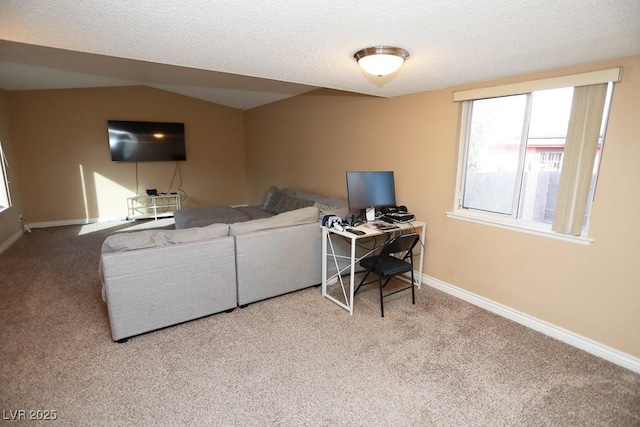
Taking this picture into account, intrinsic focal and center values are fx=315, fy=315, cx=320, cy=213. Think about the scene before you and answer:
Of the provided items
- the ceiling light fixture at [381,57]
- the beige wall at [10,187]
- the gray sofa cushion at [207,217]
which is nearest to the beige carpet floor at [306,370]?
the gray sofa cushion at [207,217]

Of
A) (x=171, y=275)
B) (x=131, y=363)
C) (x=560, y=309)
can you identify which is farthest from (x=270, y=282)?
(x=560, y=309)

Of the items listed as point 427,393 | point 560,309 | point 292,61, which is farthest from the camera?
point 560,309

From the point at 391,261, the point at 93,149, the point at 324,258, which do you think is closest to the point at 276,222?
the point at 324,258

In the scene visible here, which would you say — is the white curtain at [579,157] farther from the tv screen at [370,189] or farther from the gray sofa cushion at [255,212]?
the gray sofa cushion at [255,212]

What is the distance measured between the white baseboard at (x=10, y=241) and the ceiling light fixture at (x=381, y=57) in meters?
5.37

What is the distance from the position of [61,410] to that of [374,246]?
3.05 meters

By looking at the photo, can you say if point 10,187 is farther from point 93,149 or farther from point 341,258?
point 341,258

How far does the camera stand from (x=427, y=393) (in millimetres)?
1982

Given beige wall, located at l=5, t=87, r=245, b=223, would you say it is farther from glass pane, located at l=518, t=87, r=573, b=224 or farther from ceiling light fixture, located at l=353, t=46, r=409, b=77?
glass pane, located at l=518, t=87, r=573, b=224

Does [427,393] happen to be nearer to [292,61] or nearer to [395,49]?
[395,49]

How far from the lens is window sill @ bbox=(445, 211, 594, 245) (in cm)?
241

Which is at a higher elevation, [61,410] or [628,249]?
[628,249]

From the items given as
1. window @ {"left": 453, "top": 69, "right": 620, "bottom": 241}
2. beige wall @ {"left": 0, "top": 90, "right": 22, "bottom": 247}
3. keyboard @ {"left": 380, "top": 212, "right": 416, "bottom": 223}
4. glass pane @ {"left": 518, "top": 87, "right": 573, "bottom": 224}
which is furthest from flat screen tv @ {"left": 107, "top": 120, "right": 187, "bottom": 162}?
glass pane @ {"left": 518, "top": 87, "right": 573, "bottom": 224}

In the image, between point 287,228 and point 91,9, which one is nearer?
point 91,9
